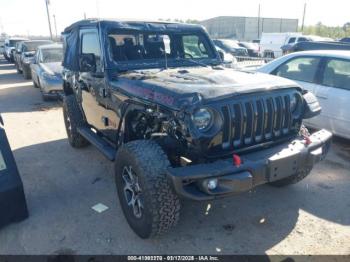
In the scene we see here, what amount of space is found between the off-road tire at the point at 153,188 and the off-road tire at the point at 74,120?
2.52 metres

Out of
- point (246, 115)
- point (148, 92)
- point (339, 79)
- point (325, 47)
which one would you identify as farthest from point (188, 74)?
point (325, 47)

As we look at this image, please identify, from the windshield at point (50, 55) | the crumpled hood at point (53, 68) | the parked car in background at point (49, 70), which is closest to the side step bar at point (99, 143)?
the parked car in background at point (49, 70)

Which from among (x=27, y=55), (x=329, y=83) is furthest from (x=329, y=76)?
(x=27, y=55)

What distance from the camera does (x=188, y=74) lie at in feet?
11.6

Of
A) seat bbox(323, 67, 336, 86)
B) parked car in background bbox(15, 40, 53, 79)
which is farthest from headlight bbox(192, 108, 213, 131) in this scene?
parked car in background bbox(15, 40, 53, 79)

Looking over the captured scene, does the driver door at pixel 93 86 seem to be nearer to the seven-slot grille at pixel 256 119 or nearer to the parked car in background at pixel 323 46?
the seven-slot grille at pixel 256 119

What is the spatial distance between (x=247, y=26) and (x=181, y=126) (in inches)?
2388

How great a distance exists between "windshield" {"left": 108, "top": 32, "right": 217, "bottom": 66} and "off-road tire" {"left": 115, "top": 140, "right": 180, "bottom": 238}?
148cm

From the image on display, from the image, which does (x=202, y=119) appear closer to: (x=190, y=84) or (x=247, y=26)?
(x=190, y=84)

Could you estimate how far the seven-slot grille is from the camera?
2811mm

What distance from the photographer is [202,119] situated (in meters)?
2.75

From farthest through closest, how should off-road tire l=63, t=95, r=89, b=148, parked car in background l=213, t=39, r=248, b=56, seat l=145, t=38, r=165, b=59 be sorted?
1. parked car in background l=213, t=39, r=248, b=56
2. off-road tire l=63, t=95, r=89, b=148
3. seat l=145, t=38, r=165, b=59

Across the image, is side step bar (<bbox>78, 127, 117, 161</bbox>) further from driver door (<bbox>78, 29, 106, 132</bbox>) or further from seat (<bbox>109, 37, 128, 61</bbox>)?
seat (<bbox>109, 37, 128, 61</bbox>)

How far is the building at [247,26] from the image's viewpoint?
57747mm
